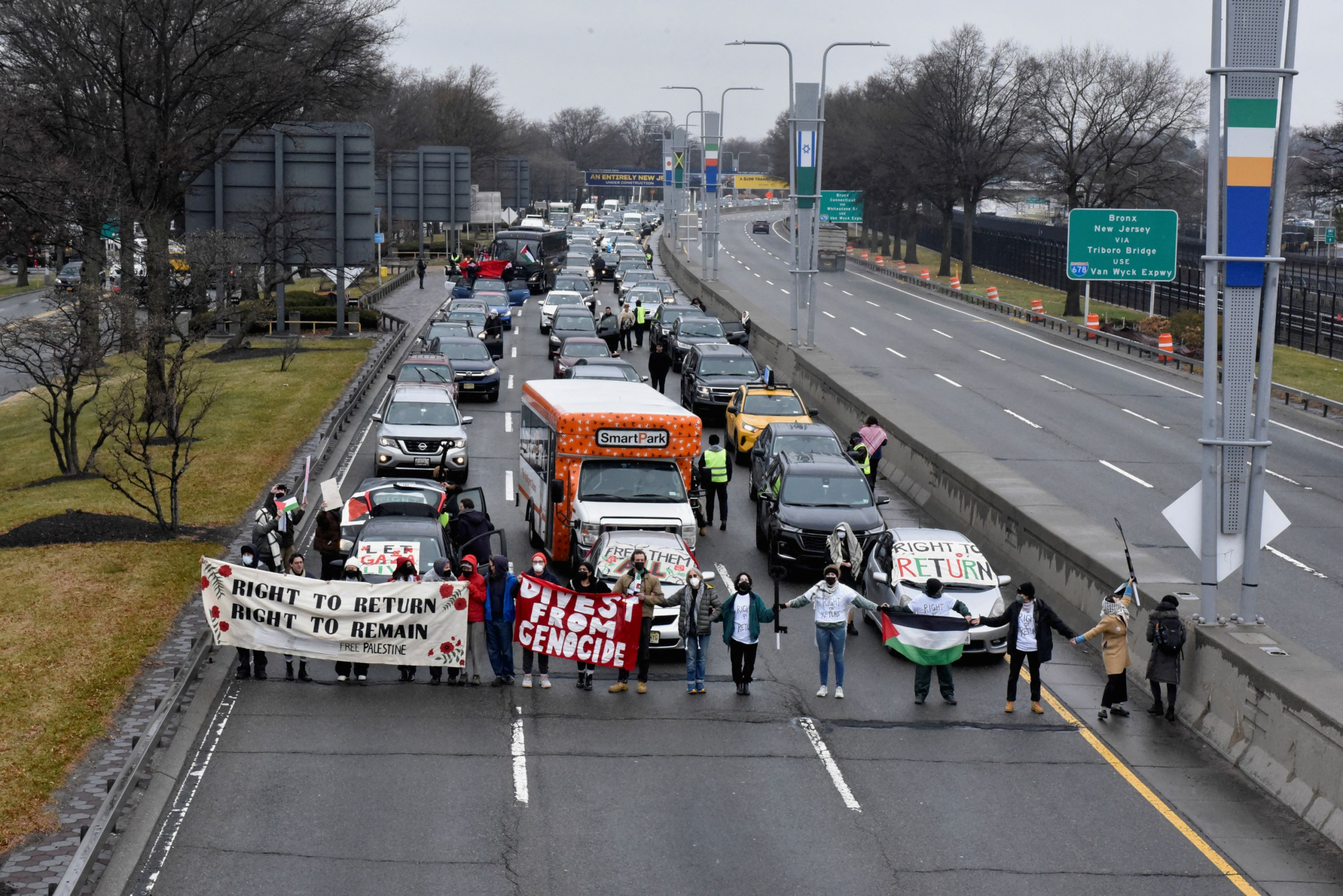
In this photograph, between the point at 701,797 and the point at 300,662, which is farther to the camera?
the point at 300,662

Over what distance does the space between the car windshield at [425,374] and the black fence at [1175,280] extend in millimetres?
17508

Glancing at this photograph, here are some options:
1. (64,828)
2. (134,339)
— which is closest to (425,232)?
(134,339)

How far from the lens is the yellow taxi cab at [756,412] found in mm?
31141

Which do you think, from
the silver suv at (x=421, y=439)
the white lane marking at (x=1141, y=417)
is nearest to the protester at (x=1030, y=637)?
the silver suv at (x=421, y=439)

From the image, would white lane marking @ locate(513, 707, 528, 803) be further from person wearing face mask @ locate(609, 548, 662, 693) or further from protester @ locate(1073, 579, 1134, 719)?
protester @ locate(1073, 579, 1134, 719)

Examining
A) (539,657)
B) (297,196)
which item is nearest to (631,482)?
(539,657)

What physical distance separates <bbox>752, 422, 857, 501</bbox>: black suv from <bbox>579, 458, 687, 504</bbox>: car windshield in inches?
168

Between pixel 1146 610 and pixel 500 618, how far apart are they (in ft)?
24.6

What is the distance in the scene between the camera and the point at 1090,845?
12516 mm

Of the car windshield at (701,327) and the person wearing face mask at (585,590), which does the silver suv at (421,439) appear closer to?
the person wearing face mask at (585,590)

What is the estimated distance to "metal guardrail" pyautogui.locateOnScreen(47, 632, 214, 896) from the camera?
10641 millimetres

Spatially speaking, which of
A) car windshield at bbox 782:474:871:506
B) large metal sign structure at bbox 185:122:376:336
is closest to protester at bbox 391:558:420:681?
car windshield at bbox 782:474:871:506

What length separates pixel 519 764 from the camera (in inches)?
560

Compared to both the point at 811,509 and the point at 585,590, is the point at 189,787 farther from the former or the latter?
the point at 811,509
